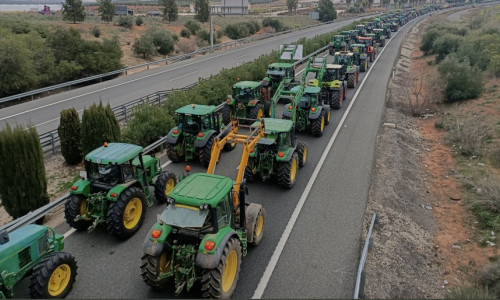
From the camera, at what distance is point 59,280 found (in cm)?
809

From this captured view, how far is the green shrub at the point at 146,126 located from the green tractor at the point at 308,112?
18.0 feet

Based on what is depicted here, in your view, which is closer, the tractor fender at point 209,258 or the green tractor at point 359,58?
the tractor fender at point 209,258

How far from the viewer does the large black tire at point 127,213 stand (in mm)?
9750

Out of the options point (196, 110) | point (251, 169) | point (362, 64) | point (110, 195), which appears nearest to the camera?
point (110, 195)

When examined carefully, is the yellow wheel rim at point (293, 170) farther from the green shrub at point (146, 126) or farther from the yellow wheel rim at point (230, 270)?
the green shrub at point (146, 126)

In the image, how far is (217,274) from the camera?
751 centimetres

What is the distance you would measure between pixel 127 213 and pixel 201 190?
312cm

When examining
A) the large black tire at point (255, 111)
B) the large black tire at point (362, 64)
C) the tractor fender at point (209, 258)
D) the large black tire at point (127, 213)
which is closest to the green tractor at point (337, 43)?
the large black tire at point (362, 64)

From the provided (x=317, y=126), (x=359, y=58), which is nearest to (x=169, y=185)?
(x=317, y=126)

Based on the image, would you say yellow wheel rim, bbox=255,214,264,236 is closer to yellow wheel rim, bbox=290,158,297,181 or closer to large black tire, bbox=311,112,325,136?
yellow wheel rim, bbox=290,158,297,181

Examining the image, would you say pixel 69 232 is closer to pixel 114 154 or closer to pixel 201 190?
pixel 114 154

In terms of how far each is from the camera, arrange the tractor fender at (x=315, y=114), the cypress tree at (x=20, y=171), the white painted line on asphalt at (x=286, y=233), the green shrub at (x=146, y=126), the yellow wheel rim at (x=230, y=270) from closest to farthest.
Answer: the yellow wheel rim at (x=230, y=270) < the white painted line on asphalt at (x=286, y=233) < the cypress tree at (x=20, y=171) < the green shrub at (x=146, y=126) < the tractor fender at (x=315, y=114)

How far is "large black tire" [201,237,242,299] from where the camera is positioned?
750cm

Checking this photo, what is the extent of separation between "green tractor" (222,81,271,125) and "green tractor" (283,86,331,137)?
182 cm
